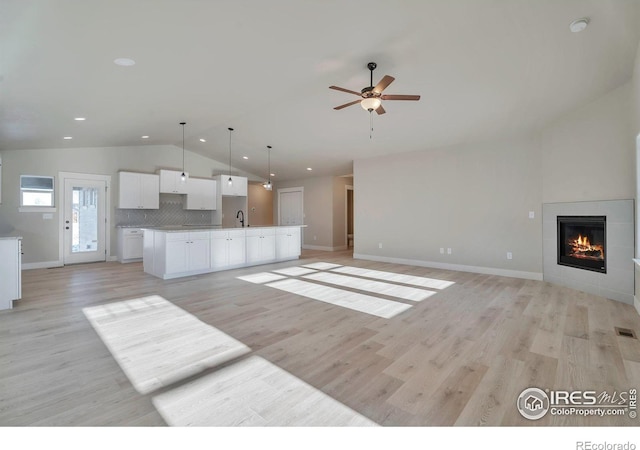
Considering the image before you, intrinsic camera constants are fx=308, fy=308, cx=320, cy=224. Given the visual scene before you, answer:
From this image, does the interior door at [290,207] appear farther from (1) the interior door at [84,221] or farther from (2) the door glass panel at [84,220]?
(2) the door glass panel at [84,220]

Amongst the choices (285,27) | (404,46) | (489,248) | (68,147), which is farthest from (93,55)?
(489,248)

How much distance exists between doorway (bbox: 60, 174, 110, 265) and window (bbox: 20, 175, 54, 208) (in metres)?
0.23

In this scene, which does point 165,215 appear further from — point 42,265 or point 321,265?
point 321,265

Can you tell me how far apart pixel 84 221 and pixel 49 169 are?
4.19 ft

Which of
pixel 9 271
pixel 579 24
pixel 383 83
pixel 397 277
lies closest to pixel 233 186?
pixel 397 277

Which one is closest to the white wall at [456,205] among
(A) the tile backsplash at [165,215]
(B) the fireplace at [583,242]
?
(B) the fireplace at [583,242]

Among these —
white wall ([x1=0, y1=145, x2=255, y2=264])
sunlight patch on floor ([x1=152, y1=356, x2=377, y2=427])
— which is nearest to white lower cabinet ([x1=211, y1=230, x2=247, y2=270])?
white wall ([x1=0, y1=145, x2=255, y2=264])

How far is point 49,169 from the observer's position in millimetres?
6539

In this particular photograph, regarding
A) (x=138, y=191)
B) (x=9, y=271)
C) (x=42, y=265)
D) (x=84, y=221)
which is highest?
(x=138, y=191)

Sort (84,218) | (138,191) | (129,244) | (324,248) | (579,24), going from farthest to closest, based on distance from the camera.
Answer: (324,248) → (138,191) → (129,244) → (84,218) → (579,24)

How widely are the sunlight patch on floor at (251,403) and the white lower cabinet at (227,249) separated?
4119mm

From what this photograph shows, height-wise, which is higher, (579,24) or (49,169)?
(579,24)

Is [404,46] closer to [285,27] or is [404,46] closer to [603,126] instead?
[285,27]

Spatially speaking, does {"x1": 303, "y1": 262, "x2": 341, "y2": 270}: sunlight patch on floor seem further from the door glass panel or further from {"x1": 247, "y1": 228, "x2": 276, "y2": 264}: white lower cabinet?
the door glass panel
